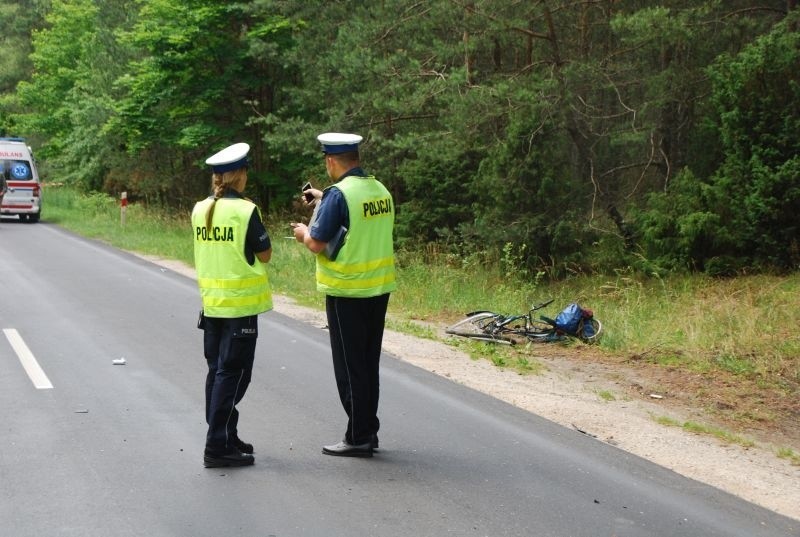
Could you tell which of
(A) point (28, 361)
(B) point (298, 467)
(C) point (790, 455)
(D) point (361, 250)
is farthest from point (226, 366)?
(A) point (28, 361)

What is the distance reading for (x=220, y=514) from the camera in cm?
553

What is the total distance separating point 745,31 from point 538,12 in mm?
3996

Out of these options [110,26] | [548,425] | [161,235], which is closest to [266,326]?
[548,425]

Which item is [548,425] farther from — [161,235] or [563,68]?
[161,235]

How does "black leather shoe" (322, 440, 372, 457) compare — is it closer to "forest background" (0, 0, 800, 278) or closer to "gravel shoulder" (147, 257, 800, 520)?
"gravel shoulder" (147, 257, 800, 520)

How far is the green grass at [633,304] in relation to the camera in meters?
10.9

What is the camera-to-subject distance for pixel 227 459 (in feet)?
21.1

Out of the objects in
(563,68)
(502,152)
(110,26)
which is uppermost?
(110,26)

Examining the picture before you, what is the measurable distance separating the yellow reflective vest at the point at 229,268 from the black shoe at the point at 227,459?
893 mm

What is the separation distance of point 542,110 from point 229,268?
13.9 meters

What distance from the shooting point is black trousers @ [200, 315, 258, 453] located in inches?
246

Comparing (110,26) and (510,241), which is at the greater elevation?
(110,26)

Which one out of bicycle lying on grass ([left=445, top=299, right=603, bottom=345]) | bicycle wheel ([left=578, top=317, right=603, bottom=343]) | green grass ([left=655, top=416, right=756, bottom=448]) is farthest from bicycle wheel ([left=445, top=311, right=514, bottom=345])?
green grass ([left=655, top=416, right=756, bottom=448])

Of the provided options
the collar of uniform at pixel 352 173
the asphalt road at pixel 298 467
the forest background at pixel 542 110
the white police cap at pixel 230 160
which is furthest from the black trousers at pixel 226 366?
the forest background at pixel 542 110
